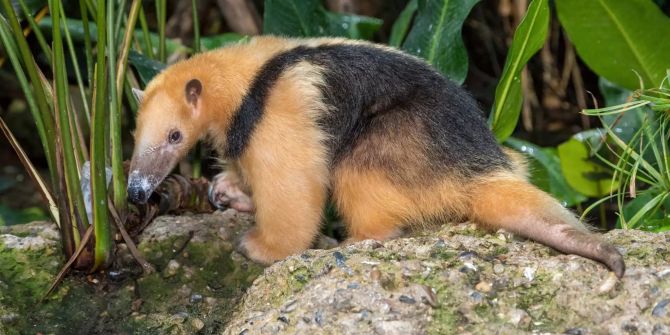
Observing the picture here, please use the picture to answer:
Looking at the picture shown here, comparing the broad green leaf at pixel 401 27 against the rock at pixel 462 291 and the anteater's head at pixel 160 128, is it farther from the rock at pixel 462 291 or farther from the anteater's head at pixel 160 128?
the rock at pixel 462 291

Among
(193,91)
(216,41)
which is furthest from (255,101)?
(216,41)

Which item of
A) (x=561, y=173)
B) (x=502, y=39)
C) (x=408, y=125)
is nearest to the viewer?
(x=408, y=125)

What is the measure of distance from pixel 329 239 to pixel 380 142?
0.84 metres

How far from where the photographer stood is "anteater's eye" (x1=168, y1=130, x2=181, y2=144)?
450cm

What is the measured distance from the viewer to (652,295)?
321 cm

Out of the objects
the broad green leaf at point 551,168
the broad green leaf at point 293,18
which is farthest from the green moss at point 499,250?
the broad green leaf at point 293,18

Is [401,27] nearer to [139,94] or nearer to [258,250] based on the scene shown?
[139,94]

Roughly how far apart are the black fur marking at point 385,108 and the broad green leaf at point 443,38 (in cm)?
120

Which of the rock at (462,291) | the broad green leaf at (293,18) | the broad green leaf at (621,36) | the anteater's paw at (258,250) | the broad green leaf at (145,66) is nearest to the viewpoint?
the rock at (462,291)

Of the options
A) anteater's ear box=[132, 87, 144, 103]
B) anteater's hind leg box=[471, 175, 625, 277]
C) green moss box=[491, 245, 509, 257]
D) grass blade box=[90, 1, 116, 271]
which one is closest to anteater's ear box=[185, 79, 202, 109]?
anteater's ear box=[132, 87, 144, 103]

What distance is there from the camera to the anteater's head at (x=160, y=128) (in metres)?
4.40

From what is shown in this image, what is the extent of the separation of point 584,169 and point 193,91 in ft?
8.54

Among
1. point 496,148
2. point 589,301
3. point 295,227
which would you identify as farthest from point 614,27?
point 589,301

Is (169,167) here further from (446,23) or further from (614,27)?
(614,27)
